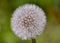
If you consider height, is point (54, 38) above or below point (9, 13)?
below

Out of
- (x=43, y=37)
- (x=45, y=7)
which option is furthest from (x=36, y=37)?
(x=45, y=7)

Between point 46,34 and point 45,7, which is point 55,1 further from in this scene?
point 46,34
